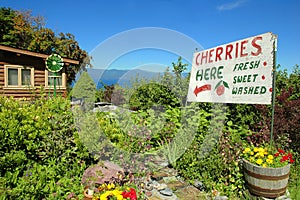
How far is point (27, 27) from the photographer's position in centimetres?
2353

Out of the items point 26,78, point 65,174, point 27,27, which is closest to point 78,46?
point 27,27

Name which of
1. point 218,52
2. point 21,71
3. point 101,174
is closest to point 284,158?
point 218,52

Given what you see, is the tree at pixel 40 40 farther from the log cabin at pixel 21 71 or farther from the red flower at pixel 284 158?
the red flower at pixel 284 158

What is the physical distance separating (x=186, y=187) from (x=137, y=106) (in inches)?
83.3

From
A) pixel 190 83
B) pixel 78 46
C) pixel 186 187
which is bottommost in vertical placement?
pixel 186 187

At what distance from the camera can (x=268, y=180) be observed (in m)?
2.73

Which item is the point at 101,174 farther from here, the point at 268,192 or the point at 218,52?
the point at 218,52

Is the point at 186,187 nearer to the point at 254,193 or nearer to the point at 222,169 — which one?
the point at 222,169

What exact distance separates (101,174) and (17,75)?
10794mm

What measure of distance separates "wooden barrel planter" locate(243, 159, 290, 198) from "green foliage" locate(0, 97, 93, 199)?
2.21 metres

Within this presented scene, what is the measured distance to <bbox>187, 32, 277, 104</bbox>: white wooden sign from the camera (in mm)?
3236

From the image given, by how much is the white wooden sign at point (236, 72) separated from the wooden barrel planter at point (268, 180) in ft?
3.13

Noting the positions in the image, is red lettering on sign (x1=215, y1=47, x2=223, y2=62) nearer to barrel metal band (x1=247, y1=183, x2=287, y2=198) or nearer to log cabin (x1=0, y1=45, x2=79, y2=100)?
barrel metal band (x1=247, y1=183, x2=287, y2=198)

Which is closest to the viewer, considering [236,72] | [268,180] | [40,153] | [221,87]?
[268,180]
